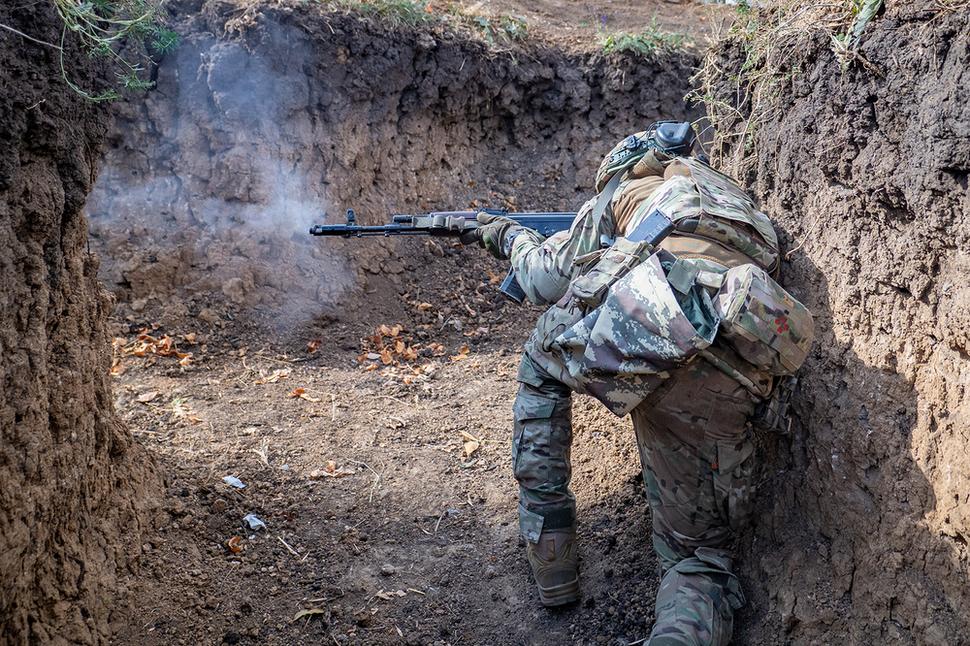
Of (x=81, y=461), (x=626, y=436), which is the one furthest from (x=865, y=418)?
(x=81, y=461)

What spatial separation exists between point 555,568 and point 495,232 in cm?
191

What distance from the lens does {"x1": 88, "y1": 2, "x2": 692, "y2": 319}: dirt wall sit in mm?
6102

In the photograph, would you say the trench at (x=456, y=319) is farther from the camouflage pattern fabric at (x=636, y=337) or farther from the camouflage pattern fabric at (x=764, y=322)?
the camouflage pattern fabric at (x=636, y=337)

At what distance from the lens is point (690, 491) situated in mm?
3131

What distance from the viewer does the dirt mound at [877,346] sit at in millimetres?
2463

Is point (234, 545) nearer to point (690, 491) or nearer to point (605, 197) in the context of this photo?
point (690, 491)

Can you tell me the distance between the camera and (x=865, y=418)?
2.78 m

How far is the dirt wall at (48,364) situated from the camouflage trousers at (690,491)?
69.6 inches

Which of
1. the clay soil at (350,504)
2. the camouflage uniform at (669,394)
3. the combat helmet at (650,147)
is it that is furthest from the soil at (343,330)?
the combat helmet at (650,147)

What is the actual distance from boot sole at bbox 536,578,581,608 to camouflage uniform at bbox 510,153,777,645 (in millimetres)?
224

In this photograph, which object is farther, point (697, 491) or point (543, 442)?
point (543, 442)

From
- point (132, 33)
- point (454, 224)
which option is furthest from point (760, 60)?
point (132, 33)

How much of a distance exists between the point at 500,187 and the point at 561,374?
14.7ft

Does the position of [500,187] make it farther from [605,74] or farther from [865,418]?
[865,418]
